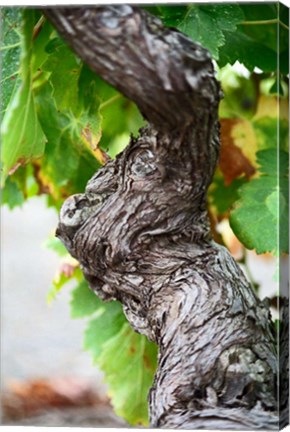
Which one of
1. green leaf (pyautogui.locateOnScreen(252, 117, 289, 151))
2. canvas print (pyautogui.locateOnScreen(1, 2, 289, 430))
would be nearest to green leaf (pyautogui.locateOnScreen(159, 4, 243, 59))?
canvas print (pyautogui.locateOnScreen(1, 2, 289, 430))

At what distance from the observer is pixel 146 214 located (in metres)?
1.26

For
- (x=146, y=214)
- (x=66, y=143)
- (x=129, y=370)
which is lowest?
(x=129, y=370)

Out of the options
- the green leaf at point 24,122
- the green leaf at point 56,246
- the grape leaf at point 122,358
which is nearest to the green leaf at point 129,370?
the grape leaf at point 122,358

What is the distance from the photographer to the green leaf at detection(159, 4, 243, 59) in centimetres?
126

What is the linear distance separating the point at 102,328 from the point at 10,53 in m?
0.38

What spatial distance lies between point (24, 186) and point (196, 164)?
0.28 m

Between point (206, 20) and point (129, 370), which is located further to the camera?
point (129, 370)

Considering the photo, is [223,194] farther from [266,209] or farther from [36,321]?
[36,321]

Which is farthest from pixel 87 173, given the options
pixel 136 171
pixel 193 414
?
pixel 193 414

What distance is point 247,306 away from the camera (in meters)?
1.28

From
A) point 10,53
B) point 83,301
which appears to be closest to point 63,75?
point 10,53

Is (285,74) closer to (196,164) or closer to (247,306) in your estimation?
(196,164)

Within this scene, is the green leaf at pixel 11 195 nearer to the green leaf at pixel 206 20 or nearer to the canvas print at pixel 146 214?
the canvas print at pixel 146 214

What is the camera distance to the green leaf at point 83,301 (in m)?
1.37
